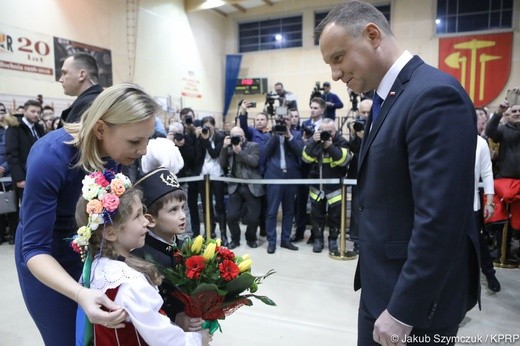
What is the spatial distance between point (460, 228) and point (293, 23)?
12.4 metres

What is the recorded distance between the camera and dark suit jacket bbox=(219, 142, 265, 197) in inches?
184

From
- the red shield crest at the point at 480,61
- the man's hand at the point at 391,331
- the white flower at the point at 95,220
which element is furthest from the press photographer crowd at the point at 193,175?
the red shield crest at the point at 480,61

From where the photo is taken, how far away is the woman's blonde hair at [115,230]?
122 cm

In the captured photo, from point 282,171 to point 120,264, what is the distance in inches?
144

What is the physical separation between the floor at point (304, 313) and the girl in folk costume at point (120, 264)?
1.57m

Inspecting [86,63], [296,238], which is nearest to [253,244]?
[296,238]

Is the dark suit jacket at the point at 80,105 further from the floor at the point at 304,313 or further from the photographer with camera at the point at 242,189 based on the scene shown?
the photographer with camera at the point at 242,189

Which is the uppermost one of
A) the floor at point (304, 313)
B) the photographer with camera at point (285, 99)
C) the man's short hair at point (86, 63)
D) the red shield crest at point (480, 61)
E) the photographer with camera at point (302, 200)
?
the red shield crest at point (480, 61)

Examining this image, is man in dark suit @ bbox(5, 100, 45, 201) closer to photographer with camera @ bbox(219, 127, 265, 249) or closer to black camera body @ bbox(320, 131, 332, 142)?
photographer with camera @ bbox(219, 127, 265, 249)

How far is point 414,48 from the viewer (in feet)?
35.7

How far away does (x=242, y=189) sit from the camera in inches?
191

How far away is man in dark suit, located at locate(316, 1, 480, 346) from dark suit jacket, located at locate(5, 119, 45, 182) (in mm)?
4651

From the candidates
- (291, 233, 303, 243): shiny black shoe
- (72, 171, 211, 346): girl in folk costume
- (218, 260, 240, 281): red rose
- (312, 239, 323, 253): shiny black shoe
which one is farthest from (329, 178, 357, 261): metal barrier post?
(72, 171, 211, 346): girl in folk costume

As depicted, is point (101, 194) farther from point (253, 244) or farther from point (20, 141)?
point (20, 141)
